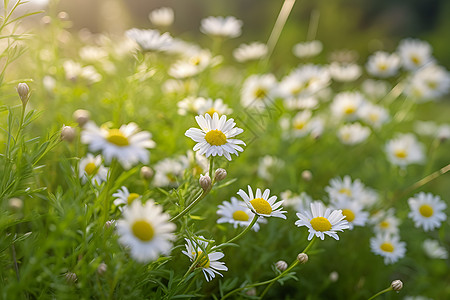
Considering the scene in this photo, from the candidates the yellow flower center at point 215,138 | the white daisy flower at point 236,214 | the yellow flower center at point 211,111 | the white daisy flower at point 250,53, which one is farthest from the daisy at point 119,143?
the white daisy flower at point 250,53

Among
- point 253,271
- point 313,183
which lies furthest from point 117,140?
point 313,183

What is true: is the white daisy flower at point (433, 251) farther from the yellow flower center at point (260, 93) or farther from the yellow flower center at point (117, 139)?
the yellow flower center at point (117, 139)

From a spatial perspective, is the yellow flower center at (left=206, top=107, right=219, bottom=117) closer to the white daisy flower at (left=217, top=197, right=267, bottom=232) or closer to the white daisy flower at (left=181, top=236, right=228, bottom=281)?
the white daisy flower at (left=217, top=197, right=267, bottom=232)

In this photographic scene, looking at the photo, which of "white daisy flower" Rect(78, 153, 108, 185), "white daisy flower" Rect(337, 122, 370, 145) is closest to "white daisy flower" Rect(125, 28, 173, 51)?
"white daisy flower" Rect(78, 153, 108, 185)

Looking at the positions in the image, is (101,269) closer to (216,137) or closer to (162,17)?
(216,137)

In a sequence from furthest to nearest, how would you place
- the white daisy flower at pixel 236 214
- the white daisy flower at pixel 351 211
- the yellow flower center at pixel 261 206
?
the white daisy flower at pixel 351 211, the white daisy flower at pixel 236 214, the yellow flower center at pixel 261 206

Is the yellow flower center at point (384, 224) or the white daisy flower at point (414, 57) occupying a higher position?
the white daisy flower at point (414, 57)

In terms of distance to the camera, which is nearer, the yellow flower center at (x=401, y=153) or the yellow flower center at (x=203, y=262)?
the yellow flower center at (x=203, y=262)
